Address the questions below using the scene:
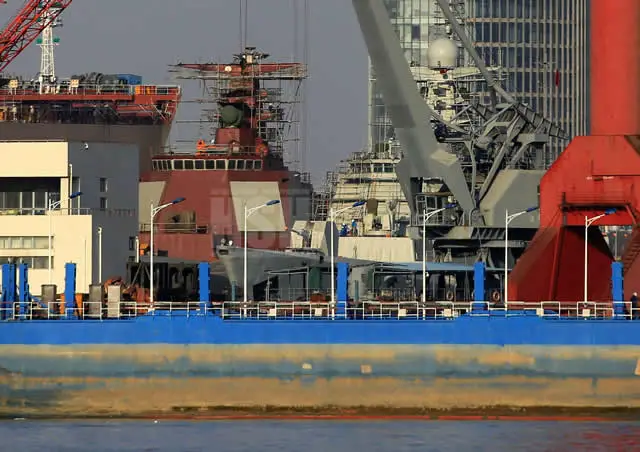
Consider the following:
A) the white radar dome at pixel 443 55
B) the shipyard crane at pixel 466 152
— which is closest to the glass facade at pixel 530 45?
the white radar dome at pixel 443 55

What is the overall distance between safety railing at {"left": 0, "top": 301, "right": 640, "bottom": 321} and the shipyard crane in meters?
17.5

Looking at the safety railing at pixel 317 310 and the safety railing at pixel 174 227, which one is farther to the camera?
the safety railing at pixel 174 227

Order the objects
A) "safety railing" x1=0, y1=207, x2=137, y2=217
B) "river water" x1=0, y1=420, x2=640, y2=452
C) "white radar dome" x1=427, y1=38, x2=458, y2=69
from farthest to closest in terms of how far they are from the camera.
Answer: "white radar dome" x1=427, y1=38, x2=458, y2=69 → "safety railing" x1=0, y1=207, x2=137, y2=217 → "river water" x1=0, y1=420, x2=640, y2=452

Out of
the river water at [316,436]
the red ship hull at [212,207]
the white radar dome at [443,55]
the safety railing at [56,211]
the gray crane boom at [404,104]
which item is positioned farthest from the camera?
the white radar dome at [443,55]

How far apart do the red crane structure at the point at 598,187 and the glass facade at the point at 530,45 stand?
93.4m

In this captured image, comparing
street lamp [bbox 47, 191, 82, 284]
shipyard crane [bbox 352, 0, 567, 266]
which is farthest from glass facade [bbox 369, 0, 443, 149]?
street lamp [bbox 47, 191, 82, 284]

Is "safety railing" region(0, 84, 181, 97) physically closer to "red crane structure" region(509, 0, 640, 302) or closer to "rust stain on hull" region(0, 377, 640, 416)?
"red crane structure" region(509, 0, 640, 302)

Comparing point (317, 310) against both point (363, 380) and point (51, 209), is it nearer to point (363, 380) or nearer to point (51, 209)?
point (363, 380)

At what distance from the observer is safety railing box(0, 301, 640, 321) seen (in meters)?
68.1

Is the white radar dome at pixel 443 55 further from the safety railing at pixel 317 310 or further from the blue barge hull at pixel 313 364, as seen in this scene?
the blue barge hull at pixel 313 364

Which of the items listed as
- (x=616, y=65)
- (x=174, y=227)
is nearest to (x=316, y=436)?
(x=616, y=65)

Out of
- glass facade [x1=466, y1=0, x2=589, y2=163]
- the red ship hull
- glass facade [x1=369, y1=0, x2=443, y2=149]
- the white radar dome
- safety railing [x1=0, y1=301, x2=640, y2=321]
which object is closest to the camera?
safety railing [x1=0, y1=301, x2=640, y2=321]

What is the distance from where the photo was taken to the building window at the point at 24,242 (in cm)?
8069

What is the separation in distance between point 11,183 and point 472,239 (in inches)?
887
